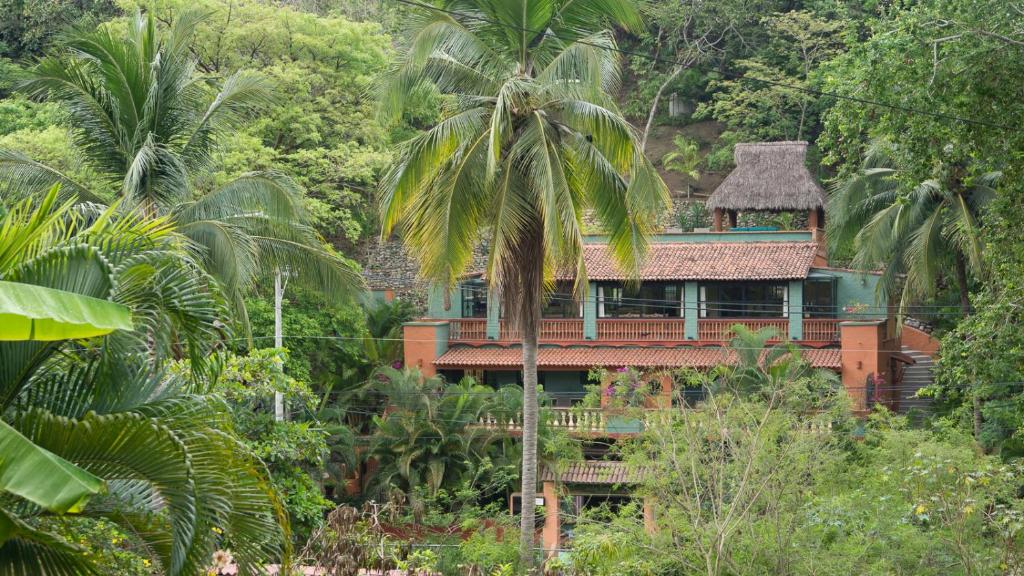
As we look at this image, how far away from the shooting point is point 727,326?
30.7 meters

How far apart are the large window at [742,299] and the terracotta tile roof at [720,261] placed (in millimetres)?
658

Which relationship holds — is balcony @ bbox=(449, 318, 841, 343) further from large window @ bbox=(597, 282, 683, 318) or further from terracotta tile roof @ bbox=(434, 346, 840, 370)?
large window @ bbox=(597, 282, 683, 318)

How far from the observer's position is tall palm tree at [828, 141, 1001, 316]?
2452 centimetres

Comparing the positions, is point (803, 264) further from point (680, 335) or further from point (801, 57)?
point (801, 57)

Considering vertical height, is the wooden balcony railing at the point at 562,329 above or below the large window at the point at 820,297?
below

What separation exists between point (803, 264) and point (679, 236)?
3971 mm

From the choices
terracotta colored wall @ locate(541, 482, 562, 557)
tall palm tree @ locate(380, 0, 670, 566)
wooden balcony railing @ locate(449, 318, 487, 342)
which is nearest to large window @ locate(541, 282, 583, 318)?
wooden balcony railing @ locate(449, 318, 487, 342)

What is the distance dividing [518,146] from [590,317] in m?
17.9

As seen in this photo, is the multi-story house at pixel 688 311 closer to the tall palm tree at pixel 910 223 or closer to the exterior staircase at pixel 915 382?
the exterior staircase at pixel 915 382

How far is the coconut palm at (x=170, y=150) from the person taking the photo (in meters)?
13.3

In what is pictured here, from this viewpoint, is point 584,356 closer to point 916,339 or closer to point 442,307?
point 442,307

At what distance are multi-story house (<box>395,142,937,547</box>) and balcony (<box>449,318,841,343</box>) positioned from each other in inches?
1.1

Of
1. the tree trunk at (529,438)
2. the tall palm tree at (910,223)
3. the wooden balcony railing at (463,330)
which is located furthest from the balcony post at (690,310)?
the tree trunk at (529,438)

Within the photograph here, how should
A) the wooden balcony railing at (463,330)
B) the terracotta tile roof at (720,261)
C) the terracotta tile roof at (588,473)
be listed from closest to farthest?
the terracotta tile roof at (588,473)
the terracotta tile roof at (720,261)
the wooden balcony railing at (463,330)
